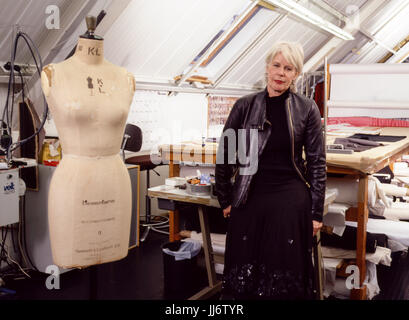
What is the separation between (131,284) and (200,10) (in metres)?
2.89

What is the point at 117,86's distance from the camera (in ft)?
6.44

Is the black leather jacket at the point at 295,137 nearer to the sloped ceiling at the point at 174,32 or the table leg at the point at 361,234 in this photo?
the table leg at the point at 361,234

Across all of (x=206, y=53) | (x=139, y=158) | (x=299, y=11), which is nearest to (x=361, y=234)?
(x=139, y=158)

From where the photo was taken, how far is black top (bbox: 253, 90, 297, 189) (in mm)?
2055

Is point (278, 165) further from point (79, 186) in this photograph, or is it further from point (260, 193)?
point (79, 186)

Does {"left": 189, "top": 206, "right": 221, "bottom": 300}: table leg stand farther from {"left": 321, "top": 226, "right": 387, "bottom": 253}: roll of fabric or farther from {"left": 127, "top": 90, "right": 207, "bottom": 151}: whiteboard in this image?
{"left": 127, "top": 90, "right": 207, "bottom": 151}: whiteboard

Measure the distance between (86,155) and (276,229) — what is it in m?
0.95

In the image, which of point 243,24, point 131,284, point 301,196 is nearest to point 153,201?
point 131,284

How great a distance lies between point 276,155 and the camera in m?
2.06

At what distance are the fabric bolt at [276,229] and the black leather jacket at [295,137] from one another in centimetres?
3

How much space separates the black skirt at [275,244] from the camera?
2031 millimetres

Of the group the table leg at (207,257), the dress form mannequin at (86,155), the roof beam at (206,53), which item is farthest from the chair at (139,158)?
the dress form mannequin at (86,155)

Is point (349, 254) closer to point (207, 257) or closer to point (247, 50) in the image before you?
point (207, 257)

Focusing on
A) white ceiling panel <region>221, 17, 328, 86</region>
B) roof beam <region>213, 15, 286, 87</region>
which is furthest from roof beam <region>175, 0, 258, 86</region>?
white ceiling panel <region>221, 17, 328, 86</region>
